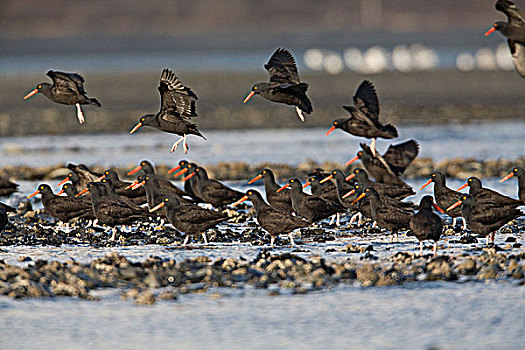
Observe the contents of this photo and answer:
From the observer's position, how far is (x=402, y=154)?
12.7 metres

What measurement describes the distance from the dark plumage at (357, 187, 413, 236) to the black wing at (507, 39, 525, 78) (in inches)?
96.9

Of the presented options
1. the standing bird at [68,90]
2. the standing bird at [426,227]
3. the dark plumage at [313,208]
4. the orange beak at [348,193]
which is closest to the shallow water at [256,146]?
the orange beak at [348,193]

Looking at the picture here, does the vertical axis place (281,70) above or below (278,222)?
above

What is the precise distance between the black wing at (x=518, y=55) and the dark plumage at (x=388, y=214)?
246 cm

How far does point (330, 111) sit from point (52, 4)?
98.9m

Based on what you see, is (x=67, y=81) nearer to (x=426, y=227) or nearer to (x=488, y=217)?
(x=426, y=227)

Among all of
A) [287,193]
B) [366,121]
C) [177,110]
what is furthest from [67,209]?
[366,121]

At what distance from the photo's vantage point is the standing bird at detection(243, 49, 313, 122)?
11242 millimetres

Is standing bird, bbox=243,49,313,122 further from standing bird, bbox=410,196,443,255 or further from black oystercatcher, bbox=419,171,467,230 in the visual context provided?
standing bird, bbox=410,196,443,255

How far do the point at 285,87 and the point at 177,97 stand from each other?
1.30 metres

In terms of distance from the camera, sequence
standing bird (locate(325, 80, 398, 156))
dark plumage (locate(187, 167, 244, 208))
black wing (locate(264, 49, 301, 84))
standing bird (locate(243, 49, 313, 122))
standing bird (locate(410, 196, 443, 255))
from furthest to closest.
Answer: standing bird (locate(325, 80, 398, 156))
black wing (locate(264, 49, 301, 84))
dark plumage (locate(187, 167, 244, 208))
standing bird (locate(243, 49, 313, 122))
standing bird (locate(410, 196, 443, 255))

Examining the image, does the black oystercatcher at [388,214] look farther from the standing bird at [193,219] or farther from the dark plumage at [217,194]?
the dark plumage at [217,194]

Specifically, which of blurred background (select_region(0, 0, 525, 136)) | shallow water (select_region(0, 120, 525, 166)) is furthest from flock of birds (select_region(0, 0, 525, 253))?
blurred background (select_region(0, 0, 525, 136))

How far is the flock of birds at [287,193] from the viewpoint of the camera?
9773mm
